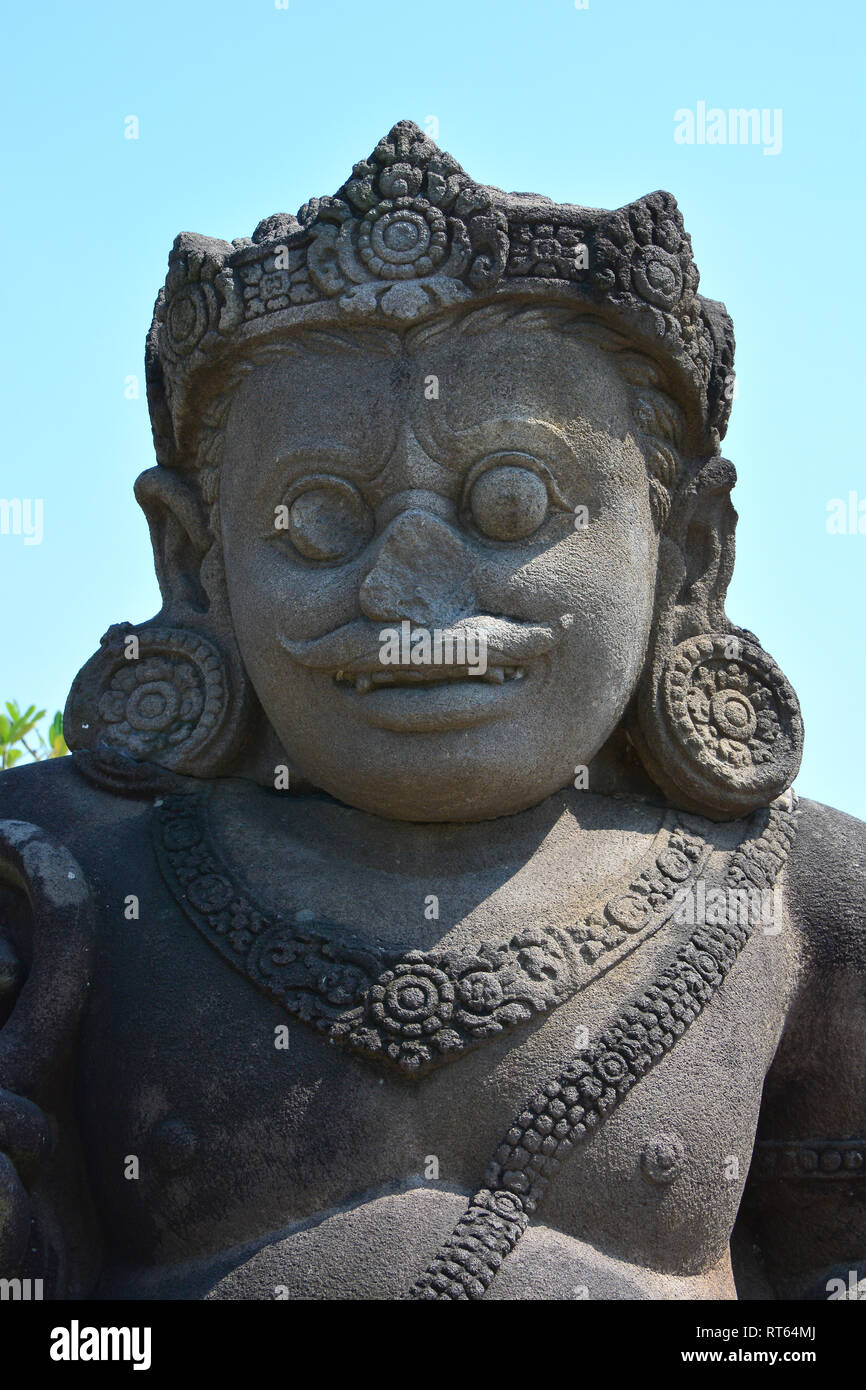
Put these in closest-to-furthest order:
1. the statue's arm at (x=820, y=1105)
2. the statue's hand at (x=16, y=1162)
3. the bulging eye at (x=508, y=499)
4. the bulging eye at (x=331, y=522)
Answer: the statue's hand at (x=16, y=1162) → the bulging eye at (x=508, y=499) → the bulging eye at (x=331, y=522) → the statue's arm at (x=820, y=1105)

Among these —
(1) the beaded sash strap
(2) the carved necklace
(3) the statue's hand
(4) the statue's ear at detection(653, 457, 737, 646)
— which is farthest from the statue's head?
(3) the statue's hand

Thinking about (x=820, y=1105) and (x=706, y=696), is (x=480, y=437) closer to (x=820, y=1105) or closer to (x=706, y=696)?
(x=706, y=696)

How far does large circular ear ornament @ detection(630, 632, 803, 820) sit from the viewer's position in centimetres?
580

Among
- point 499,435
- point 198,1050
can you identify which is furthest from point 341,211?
point 198,1050

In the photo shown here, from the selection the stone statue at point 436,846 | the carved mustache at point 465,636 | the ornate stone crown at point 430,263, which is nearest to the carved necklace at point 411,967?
the stone statue at point 436,846

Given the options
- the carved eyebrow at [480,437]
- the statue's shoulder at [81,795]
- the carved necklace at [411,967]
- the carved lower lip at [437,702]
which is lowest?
the carved necklace at [411,967]

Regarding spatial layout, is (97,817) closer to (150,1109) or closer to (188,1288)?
(150,1109)

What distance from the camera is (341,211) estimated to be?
18.0ft

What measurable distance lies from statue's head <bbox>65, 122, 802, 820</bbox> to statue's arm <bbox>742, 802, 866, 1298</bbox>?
0.38m

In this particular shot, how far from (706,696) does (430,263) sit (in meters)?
1.44

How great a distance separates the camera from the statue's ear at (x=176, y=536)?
19.7 ft

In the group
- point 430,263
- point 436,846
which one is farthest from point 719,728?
point 430,263

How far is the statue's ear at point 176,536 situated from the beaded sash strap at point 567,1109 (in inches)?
68.5

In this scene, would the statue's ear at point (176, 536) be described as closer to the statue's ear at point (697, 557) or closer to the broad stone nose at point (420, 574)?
the broad stone nose at point (420, 574)
